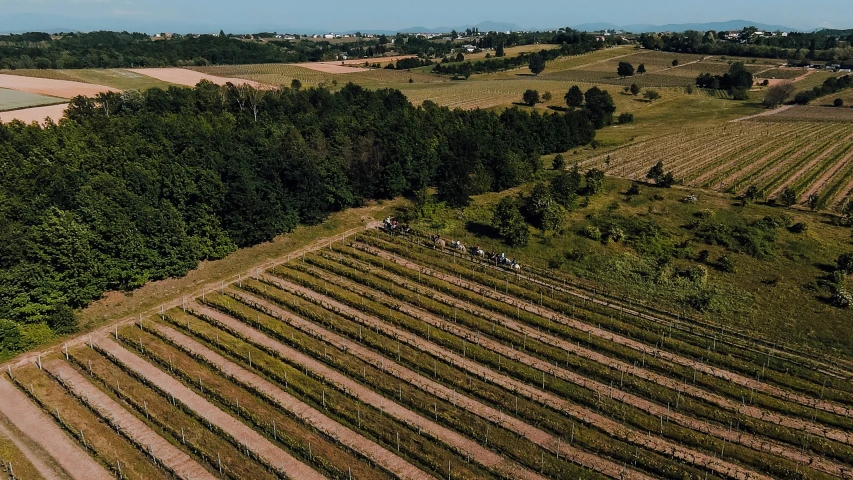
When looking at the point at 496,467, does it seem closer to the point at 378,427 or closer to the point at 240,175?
the point at 378,427

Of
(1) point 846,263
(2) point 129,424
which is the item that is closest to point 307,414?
(2) point 129,424

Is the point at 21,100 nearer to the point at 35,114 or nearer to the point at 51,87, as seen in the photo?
the point at 51,87

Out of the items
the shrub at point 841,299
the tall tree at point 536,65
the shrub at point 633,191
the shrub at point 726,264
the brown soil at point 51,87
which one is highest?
the tall tree at point 536,65

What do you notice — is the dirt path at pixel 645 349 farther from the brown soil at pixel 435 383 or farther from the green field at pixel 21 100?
the green field at pixel 21 100

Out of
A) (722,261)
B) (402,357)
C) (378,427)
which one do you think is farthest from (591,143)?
(378,427)

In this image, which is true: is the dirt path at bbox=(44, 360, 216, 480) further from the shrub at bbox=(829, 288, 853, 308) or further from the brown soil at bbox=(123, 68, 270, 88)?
the brown soil at bbox=(123, 68, 270, 88)

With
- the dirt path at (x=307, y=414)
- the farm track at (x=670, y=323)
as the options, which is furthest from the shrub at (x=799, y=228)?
the dirt path at (x=307, y=414)
